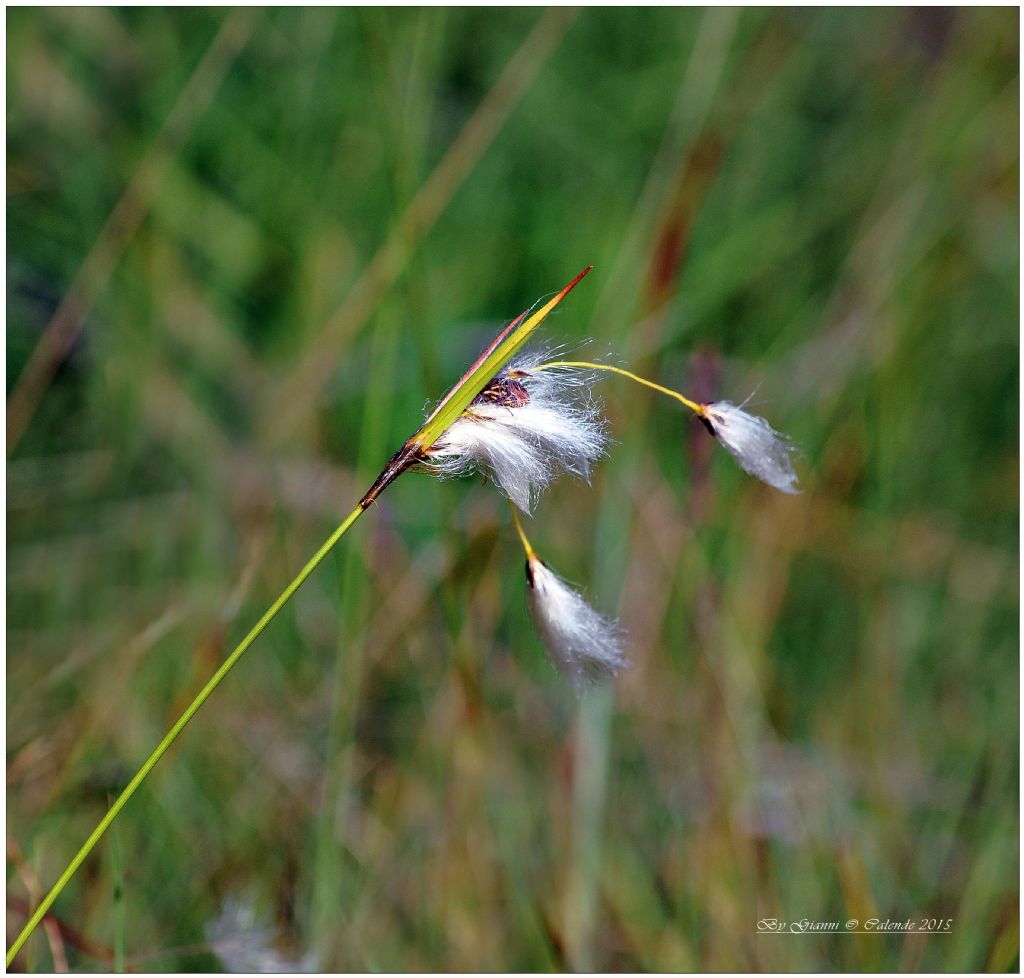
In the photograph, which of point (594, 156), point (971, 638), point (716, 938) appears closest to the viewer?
point (716, 938)

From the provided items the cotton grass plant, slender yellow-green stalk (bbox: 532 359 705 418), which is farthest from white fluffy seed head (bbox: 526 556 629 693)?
slender yellow-green stalk (bbox: 532 359 705 418)

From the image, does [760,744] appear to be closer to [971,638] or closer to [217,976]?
[971,638]

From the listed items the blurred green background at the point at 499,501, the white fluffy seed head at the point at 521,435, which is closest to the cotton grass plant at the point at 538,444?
the white fluffy seed head at the point at 521,435

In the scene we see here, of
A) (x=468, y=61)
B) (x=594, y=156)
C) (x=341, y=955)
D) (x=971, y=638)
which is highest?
(x=468, y=61)

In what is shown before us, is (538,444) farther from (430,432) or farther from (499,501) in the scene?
(499,501)

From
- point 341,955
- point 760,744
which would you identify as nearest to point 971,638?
point 760,744

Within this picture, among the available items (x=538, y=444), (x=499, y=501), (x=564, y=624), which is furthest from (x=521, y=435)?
(x=499, y=501)
